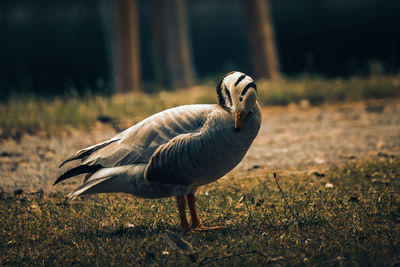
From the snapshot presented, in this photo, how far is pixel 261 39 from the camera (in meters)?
10.8

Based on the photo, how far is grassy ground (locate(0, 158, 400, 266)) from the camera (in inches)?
122

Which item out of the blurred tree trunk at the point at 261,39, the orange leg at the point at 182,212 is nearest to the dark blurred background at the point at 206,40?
the blurred tree trunk at the point at 261,39

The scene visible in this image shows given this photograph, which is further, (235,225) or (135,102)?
(135,102)

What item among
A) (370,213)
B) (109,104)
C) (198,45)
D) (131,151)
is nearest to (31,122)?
(109,104)

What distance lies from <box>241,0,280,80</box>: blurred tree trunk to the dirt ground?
2131 mm

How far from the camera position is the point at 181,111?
11.8 feet

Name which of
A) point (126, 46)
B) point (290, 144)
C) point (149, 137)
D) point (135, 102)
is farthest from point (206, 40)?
point (149, 137)

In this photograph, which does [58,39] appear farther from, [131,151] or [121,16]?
[131,151]

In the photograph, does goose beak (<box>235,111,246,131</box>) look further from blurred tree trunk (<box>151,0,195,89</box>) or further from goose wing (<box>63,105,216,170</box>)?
blurred tree trunk (<box>151,0,195,89</box>)

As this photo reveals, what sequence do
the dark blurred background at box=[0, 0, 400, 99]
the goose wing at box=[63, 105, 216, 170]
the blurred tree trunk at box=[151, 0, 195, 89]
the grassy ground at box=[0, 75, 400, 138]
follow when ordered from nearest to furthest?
the goose wing at box=[63, 105, 216, 170] < the grassy ground at box=[0, 75, 400, 138] < the blurred tree trunk at box=[151, 0, 195, 89] < the dark blurred background at box=[0, 0, 400, 99]

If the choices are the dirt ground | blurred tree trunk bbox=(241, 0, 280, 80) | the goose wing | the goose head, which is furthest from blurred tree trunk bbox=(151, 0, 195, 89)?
the goose head

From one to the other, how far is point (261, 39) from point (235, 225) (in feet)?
25.3

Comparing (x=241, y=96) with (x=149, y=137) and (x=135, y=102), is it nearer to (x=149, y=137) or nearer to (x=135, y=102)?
(x=149, y=137)

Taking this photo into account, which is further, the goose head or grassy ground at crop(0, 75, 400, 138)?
grassy ground at crop(0, 75, 400, 138)
